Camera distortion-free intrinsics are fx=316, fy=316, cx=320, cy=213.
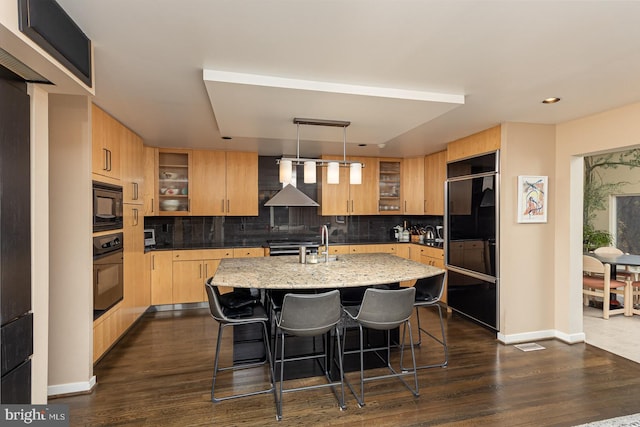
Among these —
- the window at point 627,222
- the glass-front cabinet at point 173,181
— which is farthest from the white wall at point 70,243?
the window at point 627,222

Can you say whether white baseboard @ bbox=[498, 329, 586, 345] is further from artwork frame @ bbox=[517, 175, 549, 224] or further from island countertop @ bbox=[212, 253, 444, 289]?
island countertop @ bbox=[212, 253, 444, 289]

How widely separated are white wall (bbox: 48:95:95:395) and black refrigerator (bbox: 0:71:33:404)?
826mm

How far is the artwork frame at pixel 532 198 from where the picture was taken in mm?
3430

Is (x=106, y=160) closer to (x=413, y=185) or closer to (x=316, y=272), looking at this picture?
(x=316, y=272)

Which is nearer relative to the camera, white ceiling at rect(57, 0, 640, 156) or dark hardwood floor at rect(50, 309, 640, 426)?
white ceiling at rect(57, 0, 640, 156)

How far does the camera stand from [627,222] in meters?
5.14

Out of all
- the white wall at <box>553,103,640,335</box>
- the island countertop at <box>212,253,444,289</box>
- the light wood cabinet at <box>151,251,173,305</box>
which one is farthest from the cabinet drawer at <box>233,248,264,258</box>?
the white wall at <box>553,103,640,335</box>

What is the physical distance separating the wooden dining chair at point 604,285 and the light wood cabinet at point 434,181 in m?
1.98

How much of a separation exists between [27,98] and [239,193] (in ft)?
11.1

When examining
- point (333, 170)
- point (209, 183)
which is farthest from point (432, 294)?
point (209, 183)

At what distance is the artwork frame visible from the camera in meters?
3.43

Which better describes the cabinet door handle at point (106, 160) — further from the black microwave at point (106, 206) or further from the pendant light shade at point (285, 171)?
the pendant light shade at point (285, 171)

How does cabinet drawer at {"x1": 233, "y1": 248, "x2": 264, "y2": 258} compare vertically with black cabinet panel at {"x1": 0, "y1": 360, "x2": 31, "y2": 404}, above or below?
above

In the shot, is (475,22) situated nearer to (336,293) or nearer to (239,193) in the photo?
(336,293)
